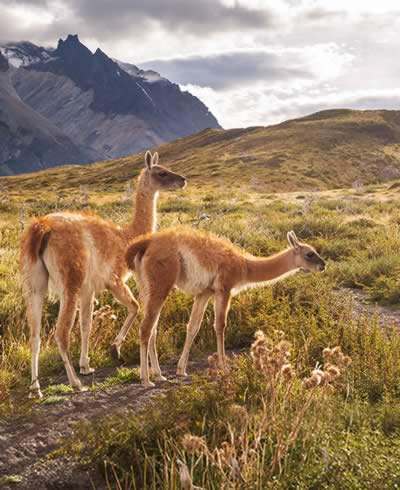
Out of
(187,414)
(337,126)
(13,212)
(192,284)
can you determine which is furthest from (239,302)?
(337,126)

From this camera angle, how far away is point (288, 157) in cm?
8981

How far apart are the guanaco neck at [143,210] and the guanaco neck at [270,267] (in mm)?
1628

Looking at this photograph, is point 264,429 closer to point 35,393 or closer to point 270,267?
point 35,393

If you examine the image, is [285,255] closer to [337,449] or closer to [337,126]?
[337,449]

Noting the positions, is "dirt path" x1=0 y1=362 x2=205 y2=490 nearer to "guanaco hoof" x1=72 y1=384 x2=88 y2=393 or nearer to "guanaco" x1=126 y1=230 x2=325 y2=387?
"guanaco hoof" x1=72 y1=384 x2=88 y2=393

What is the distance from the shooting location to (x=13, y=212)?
27031 mm

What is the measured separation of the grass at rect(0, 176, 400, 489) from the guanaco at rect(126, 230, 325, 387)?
1.95 feet

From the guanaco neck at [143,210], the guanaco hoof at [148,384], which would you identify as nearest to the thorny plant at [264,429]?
the guanaco hoof at [148,384]

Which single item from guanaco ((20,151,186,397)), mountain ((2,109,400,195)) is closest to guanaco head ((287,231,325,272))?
guanaco ((20,151,186,397))

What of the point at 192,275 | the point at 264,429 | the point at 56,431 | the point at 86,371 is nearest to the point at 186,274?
the point at 192,275

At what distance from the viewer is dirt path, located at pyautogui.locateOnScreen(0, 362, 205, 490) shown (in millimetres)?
4387

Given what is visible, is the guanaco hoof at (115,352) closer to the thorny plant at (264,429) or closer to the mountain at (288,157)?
the thorny plant at (264,429)

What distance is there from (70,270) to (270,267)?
256 cm

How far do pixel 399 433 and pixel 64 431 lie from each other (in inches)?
106
